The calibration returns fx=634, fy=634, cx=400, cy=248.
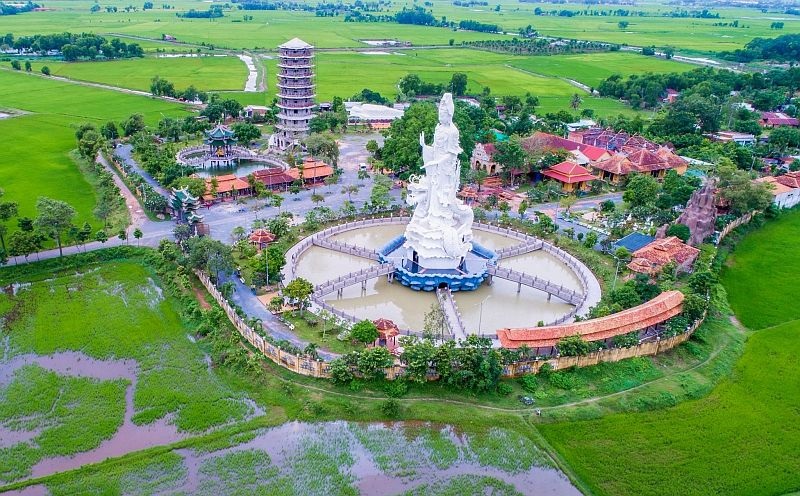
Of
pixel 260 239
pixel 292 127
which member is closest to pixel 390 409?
pixel 260 239

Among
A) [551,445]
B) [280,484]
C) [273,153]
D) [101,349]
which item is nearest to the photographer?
[280,484]

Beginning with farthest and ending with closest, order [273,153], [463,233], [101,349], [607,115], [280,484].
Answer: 1. [607,115]
2. [273,153]
3. [463,233]
4. [101,349]
5. [280,484]

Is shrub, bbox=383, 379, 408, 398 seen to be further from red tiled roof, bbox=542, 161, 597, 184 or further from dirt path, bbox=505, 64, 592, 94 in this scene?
dirt path, bbox=505, 64, 592, 94

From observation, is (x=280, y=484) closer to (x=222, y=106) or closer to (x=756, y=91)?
(x=222, y=106)

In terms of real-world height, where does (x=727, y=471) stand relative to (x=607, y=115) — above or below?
below

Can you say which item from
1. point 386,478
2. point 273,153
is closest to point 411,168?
point 273,153
